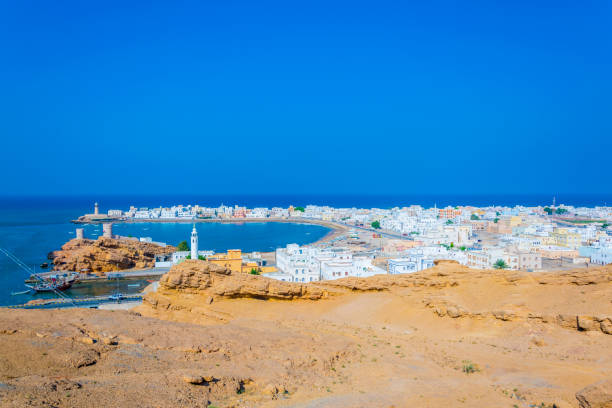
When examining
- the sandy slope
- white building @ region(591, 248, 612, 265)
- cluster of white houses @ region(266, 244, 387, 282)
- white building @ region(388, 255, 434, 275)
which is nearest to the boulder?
the sandy slope

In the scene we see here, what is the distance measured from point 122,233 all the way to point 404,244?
63325 millimetres

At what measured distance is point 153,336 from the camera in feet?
33.4

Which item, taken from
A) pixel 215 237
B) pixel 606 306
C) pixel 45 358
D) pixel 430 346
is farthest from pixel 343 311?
pixel 215 237

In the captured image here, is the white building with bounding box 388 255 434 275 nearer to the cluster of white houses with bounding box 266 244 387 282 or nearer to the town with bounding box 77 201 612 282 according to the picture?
the town with bounding box 77 201 612 282

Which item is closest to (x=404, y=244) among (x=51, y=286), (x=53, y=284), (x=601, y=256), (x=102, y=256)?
(x=601, y=256)

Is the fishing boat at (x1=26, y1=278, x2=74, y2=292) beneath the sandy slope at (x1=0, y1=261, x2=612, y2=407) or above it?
beneath

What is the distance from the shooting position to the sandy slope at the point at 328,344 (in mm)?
7719

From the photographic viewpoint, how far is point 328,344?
11.1 m

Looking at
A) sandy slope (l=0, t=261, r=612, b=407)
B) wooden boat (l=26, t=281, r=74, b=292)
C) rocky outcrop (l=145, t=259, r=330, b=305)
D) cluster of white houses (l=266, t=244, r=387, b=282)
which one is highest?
rocky outcrop (l=145, t=259, r=330, b=305)

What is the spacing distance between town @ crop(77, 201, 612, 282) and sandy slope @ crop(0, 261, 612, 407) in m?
4.13

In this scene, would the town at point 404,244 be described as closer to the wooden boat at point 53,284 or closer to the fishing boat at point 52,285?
the wooden boat at point 53,284

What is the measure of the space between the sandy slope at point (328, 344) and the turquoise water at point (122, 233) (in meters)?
33.0

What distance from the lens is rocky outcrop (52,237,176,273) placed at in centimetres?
5241

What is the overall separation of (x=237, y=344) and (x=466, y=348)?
19.6ft
